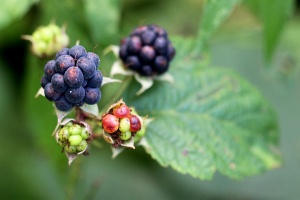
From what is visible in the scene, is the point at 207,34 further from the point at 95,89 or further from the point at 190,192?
the point at 190,192

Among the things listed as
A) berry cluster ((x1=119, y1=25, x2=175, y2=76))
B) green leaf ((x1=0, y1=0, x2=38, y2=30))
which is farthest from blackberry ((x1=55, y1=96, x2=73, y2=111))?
green leaf ((x1=0, y1=0, x2=38, y2=30))

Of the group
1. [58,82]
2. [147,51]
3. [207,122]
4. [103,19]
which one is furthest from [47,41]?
[207,122]

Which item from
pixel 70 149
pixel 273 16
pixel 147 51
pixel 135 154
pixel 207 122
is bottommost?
pixel 135 154

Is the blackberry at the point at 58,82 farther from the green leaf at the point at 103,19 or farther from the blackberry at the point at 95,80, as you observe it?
the green leaf at the point at 103,19

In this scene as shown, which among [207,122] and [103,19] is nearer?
[207,122]

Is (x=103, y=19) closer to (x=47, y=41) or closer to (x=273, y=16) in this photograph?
(x=47, y=41)

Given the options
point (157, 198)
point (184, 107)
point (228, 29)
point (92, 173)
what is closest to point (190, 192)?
point (157, 198)
